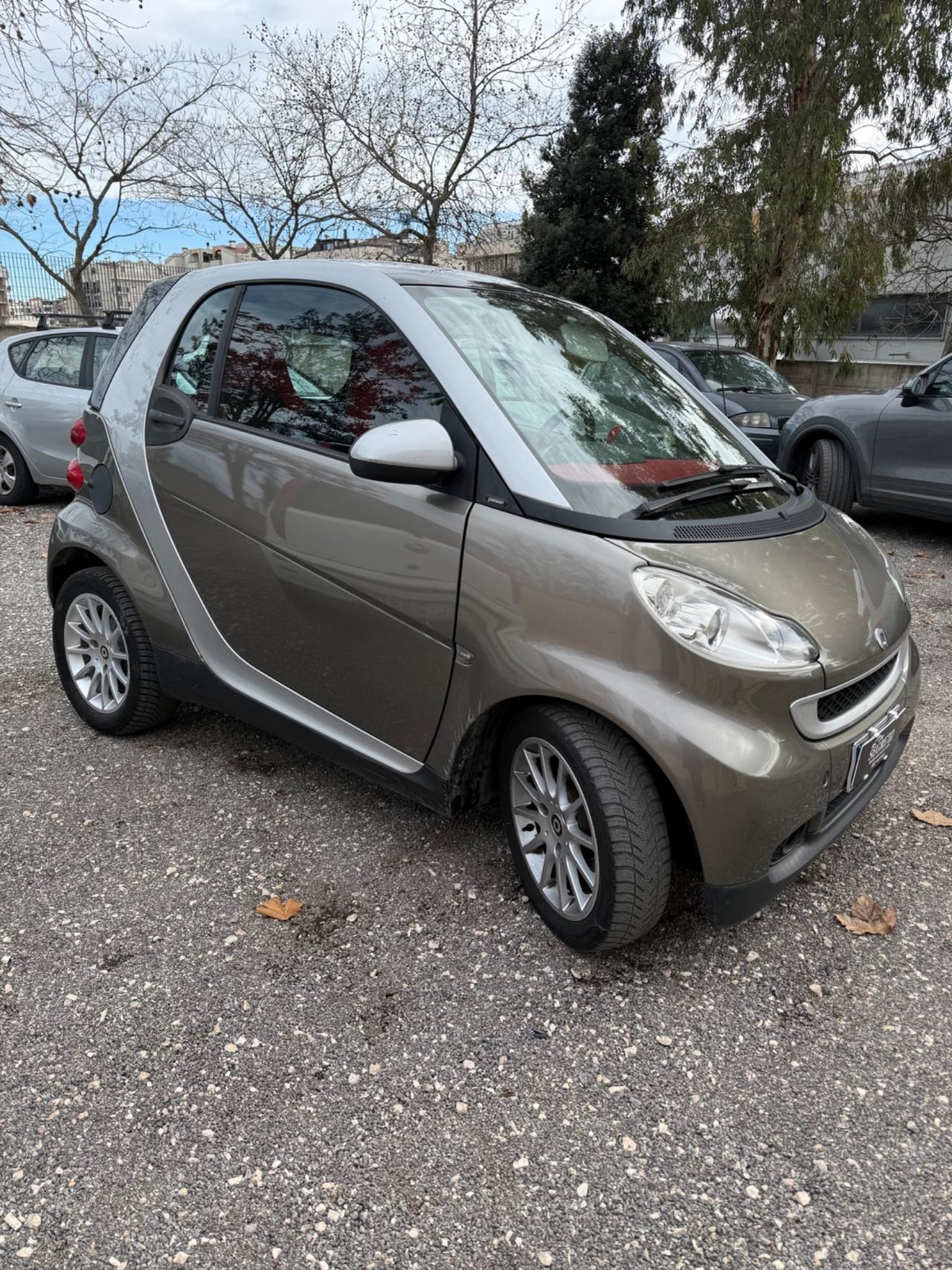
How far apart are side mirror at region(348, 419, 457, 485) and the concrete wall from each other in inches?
834

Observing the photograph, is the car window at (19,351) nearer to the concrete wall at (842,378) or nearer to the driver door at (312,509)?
the driver door at (312,509)

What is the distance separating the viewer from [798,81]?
13.5m

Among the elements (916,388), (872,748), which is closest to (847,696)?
(872,748)

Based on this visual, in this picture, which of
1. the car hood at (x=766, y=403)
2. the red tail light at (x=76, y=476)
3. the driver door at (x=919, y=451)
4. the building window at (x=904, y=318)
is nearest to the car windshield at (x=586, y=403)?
the red tail light at (x=76, y=476)

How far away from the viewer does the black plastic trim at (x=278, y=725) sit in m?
2.70

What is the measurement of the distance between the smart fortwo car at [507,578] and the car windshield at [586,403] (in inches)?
0.5

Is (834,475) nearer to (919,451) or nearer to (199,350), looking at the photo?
(919,451)

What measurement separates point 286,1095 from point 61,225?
20.4 m

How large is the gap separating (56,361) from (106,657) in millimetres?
5656

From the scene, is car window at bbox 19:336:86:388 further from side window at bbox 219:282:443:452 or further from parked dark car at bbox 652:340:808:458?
side window at bbox 219:282:443:452

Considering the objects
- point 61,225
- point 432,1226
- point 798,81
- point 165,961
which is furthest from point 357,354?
point 61,225

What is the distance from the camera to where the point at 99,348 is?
26.5 feet

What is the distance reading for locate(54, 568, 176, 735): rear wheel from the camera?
3510 millimetres

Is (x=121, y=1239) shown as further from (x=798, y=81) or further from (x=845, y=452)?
(x=798, y=81)
